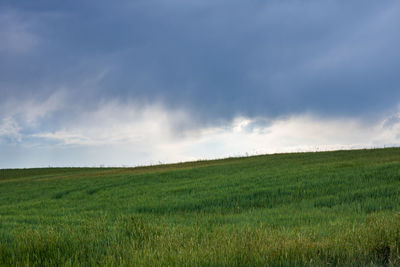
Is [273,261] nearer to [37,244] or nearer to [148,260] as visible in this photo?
[148,260]

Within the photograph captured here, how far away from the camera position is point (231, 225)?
9414mm

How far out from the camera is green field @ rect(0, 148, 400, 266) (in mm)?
4805

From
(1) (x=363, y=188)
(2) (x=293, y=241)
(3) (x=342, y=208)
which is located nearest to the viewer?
(2) (x=293, y=241)

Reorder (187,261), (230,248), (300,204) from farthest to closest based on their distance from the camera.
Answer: (300,204)
(230,248)
(187,261)

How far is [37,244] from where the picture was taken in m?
5.58

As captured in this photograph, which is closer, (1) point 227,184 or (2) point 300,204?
(2) point 300,204

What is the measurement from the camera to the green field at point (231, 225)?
4.80m

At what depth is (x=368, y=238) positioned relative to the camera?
5.36m

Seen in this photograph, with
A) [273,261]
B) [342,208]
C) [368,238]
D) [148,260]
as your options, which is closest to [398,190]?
[342,208]

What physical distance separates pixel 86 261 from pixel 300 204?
10.5m

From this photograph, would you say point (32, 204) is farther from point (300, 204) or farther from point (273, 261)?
point (273, 261)

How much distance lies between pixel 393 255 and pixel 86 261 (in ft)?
14.7

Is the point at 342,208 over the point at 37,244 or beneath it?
beneath

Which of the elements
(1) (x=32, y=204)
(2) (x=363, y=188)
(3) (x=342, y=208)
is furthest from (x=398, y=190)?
(1) (x=32, y=204)
